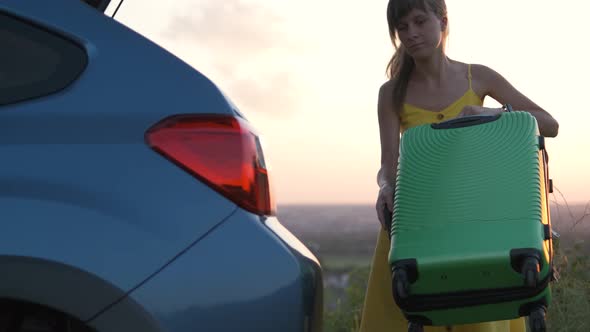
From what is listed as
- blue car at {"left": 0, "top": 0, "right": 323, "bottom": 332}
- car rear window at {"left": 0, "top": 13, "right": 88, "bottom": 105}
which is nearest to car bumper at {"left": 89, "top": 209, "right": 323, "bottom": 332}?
blue car at {"left": 0, "top": 0, "right": 323, "bottom": 332}

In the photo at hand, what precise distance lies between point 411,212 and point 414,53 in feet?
2.55

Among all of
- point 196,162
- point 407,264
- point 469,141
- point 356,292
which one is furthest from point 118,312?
point 356,292

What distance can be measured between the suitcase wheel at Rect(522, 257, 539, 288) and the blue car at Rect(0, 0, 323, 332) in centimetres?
75

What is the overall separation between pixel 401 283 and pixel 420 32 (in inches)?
40.3

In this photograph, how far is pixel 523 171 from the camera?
268 cm

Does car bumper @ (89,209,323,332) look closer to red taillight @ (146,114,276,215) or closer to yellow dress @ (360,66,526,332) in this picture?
red taillight @ (146,114,276,215)

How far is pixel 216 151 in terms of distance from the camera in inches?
79.5

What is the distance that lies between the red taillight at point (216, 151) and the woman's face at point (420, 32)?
133cm

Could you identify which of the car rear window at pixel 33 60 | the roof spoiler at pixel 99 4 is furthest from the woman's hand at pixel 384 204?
the car rear window at pixel 33 60

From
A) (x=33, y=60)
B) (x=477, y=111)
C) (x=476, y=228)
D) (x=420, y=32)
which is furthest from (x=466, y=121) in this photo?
(x=33, y=60)

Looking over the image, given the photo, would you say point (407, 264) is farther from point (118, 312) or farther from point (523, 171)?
point (118, 312)

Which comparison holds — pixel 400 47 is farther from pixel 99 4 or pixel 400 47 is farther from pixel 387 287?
pixel 99 4

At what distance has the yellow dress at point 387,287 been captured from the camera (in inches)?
130

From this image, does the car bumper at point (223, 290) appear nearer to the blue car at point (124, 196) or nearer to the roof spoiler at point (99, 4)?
the blue car at point (124, 196)
